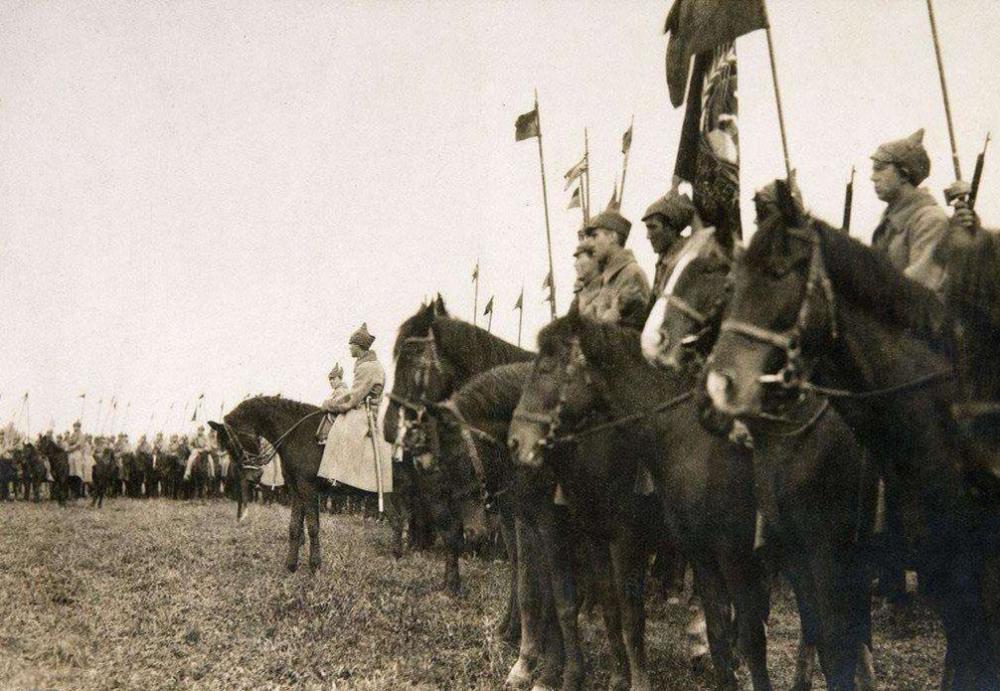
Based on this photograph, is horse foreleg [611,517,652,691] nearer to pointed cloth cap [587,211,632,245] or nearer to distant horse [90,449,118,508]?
pointed cloth cap [587,211,632,245]

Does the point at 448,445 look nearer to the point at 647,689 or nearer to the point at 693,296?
the point at 647,689

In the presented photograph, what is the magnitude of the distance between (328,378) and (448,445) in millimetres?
8469

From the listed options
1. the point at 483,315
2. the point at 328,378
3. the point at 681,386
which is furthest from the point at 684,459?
the point at 483,315

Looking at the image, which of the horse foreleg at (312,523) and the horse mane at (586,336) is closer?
the horse mane at (586,336)

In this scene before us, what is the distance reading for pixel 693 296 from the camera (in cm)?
502

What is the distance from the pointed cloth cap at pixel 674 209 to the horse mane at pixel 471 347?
1968 millimetres

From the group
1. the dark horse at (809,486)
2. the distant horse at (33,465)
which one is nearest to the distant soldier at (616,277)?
the dark horse at (809,486)

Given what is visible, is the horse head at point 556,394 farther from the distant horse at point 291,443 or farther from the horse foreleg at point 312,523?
the distant horse at point 291,443

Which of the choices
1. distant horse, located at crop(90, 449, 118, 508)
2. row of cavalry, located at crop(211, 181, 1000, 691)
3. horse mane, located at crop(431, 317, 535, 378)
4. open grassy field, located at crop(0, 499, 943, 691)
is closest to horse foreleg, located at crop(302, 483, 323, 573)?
open grassy field, located at crop(0, 499, 943, 691)

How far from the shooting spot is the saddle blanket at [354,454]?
13500 mm

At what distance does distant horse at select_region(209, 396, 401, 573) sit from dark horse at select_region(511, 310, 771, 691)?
27.6 ft

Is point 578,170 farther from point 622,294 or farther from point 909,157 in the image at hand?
point 909,157

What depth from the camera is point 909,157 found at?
5.14 metres

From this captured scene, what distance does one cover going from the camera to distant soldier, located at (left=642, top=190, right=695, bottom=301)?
22.0 ft
